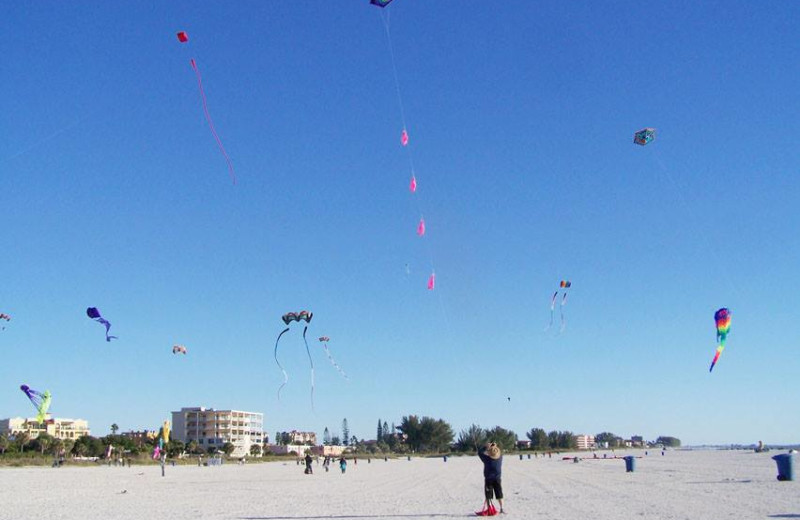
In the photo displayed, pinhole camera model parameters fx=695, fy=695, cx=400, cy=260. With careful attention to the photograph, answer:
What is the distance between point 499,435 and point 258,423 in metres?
48.6

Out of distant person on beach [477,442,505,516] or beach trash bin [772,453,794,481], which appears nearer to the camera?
distant person on beach [477,442,505,516]

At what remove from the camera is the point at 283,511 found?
537 inches

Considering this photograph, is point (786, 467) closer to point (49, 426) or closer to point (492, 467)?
point (492, 467)

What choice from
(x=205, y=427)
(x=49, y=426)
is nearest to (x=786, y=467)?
(x=205, y=427)

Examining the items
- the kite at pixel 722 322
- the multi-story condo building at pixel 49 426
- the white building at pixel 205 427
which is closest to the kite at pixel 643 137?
the kite at pixel 722 322

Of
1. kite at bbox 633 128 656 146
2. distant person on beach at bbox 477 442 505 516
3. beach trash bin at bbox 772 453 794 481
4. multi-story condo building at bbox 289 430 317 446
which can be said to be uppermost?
kite at bbox 633 128 656 146

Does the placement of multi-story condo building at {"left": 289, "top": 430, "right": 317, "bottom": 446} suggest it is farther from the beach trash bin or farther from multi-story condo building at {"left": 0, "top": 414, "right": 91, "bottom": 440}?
the beach trash bin

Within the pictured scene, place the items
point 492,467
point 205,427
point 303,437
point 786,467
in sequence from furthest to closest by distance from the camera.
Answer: point 303,437 → point 205,427 → point 786,467 → point 492,467

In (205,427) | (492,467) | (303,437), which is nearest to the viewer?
(492,467)

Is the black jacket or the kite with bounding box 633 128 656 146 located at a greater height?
the kite with bounding box 633 128 656 146

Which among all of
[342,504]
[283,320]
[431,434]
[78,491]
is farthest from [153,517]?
[431,434]

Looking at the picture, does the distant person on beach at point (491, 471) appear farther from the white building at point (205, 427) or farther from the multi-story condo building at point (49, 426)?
the multi-story condo building at point (49, 426)

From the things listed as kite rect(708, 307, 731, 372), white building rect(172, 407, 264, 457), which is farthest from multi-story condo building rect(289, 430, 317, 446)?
kite rect(708, 307, 731, 372)

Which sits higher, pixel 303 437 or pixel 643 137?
pixel 643 137
